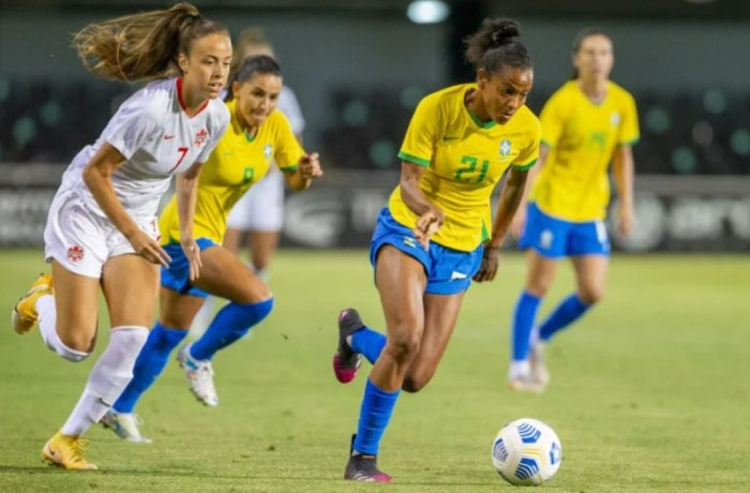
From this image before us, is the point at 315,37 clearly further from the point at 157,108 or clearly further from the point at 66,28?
the point at 157,108

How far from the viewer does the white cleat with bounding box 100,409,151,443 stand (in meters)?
7.48

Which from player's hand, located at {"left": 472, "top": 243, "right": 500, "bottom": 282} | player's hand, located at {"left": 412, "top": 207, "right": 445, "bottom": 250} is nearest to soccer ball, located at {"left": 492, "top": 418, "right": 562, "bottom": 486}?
player's hand, located at {"left": 412, "top": 207, "right": 445, "bottom": 250}

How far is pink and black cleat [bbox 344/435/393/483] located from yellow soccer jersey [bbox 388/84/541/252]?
1045 millimetres

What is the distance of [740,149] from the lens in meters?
25.3

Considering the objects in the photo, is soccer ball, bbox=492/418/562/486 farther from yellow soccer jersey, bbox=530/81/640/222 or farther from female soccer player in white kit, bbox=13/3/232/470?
yellow soccer jersey, bbox=530/81/640/222

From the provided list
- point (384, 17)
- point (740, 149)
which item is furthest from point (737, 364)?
point (384, 17)

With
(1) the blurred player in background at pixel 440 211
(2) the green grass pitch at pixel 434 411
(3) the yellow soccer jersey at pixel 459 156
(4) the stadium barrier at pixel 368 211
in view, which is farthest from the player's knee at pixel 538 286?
(4) the stadium barrier at pixel 368 211

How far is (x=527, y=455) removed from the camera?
247 inches

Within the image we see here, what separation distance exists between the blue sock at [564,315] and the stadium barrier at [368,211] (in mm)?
10603

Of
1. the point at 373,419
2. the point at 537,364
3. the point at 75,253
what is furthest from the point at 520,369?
the point at 75,253

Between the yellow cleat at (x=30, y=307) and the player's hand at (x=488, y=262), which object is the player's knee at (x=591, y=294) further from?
the yellow cleat at (x=30, y=307)

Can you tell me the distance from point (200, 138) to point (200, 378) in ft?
6.51

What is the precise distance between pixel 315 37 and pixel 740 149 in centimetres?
754

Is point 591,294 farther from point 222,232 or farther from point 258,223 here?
point 258,223
